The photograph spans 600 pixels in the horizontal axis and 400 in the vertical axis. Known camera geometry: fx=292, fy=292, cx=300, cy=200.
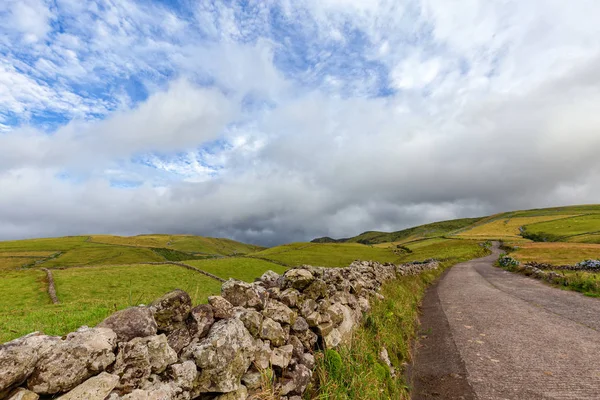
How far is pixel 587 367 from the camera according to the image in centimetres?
795

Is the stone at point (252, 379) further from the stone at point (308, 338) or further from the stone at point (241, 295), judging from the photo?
the stone at point (308, 338)

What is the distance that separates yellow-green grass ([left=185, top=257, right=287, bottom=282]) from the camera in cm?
5278

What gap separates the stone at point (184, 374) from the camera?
427 cm

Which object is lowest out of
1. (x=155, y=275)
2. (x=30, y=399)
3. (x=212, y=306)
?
(x=155, y=275)

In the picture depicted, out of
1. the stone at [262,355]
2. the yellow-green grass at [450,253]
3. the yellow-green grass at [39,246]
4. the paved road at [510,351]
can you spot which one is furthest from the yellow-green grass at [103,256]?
the stone at [262,355]

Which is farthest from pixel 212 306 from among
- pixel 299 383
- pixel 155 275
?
pixel 155 275

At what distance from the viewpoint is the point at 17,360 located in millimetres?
3148

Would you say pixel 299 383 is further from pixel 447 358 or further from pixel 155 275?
pixel 155 275

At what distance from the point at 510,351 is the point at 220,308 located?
9503mm

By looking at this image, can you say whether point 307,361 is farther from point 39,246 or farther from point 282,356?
point 39,246

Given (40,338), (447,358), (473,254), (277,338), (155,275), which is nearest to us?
(40,338)

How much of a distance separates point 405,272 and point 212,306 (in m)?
24.7

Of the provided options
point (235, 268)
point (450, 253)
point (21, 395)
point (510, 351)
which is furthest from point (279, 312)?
point (450, 253)

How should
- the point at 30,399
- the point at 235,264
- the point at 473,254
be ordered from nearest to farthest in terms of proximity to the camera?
the point at 30,399
the point at 235,264
the point at 473,254
